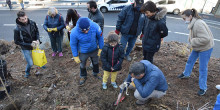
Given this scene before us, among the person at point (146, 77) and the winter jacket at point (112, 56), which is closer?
the person at point (146, 77)

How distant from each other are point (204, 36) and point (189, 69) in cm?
111

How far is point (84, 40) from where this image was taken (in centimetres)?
319

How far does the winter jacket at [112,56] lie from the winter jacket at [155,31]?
72 centimetres

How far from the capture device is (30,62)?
12.6 ft

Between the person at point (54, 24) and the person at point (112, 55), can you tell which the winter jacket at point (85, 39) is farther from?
the person at point (54, 24)

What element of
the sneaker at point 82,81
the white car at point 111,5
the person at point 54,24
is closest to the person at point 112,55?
the sneaker at point 82,81

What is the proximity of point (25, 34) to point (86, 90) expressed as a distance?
2.04 meters

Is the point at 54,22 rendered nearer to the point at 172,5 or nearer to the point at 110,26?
the point at 110,26

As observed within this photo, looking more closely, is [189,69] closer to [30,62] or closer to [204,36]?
[204,36]

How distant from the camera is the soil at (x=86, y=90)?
10.3ft

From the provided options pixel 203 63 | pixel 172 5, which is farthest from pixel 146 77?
pixel 172 5

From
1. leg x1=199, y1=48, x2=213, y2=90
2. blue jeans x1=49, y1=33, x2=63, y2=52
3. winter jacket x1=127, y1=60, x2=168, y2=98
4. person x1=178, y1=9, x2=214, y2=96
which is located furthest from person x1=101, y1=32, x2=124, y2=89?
blue jeans x1=49, y1=33, x2=63, y2=52

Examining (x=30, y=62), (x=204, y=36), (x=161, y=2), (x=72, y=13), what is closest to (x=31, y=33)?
(x=30, y=62)

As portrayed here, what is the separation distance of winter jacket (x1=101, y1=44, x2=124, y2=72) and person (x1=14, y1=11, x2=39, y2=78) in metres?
1.89
